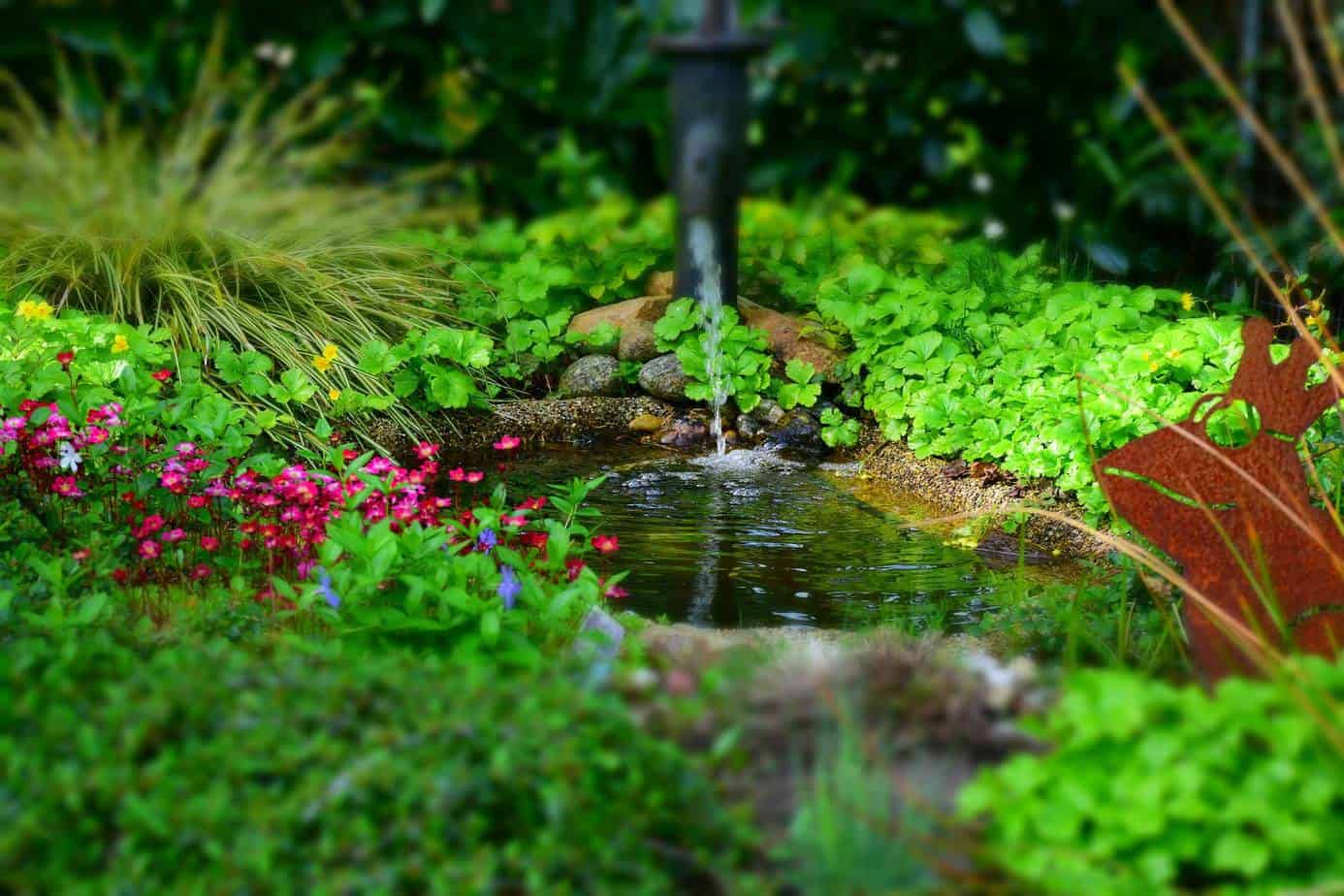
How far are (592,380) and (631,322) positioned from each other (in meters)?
0.34

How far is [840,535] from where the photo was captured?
4078 mm

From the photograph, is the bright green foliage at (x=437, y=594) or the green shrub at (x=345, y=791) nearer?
the green shrub at (x=345, y=791)

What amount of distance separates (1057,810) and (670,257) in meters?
4.63

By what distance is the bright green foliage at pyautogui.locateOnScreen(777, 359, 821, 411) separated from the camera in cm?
503

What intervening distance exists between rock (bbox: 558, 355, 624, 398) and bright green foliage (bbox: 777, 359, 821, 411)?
616mm

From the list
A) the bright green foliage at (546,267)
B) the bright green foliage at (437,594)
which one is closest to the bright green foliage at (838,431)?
the bright green foliage at (546,267)

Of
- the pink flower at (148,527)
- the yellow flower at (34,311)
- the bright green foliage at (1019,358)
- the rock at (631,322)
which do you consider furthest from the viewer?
the rock at (631,322)

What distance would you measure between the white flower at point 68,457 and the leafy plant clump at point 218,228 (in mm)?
1470

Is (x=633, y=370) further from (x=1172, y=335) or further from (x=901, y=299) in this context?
(x=1172, y=335)

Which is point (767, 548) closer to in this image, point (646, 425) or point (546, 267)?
point (646, 425)

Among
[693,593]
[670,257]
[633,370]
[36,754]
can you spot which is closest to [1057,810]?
[36,754]

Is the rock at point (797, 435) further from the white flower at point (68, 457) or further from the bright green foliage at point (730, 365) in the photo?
the white flower at point (68, 457)

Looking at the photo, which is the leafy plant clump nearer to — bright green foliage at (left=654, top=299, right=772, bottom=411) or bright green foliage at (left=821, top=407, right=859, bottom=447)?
bright green foliage at (left=654, top=299, right=772, bottom=411)

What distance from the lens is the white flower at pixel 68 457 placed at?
297 centimetres
